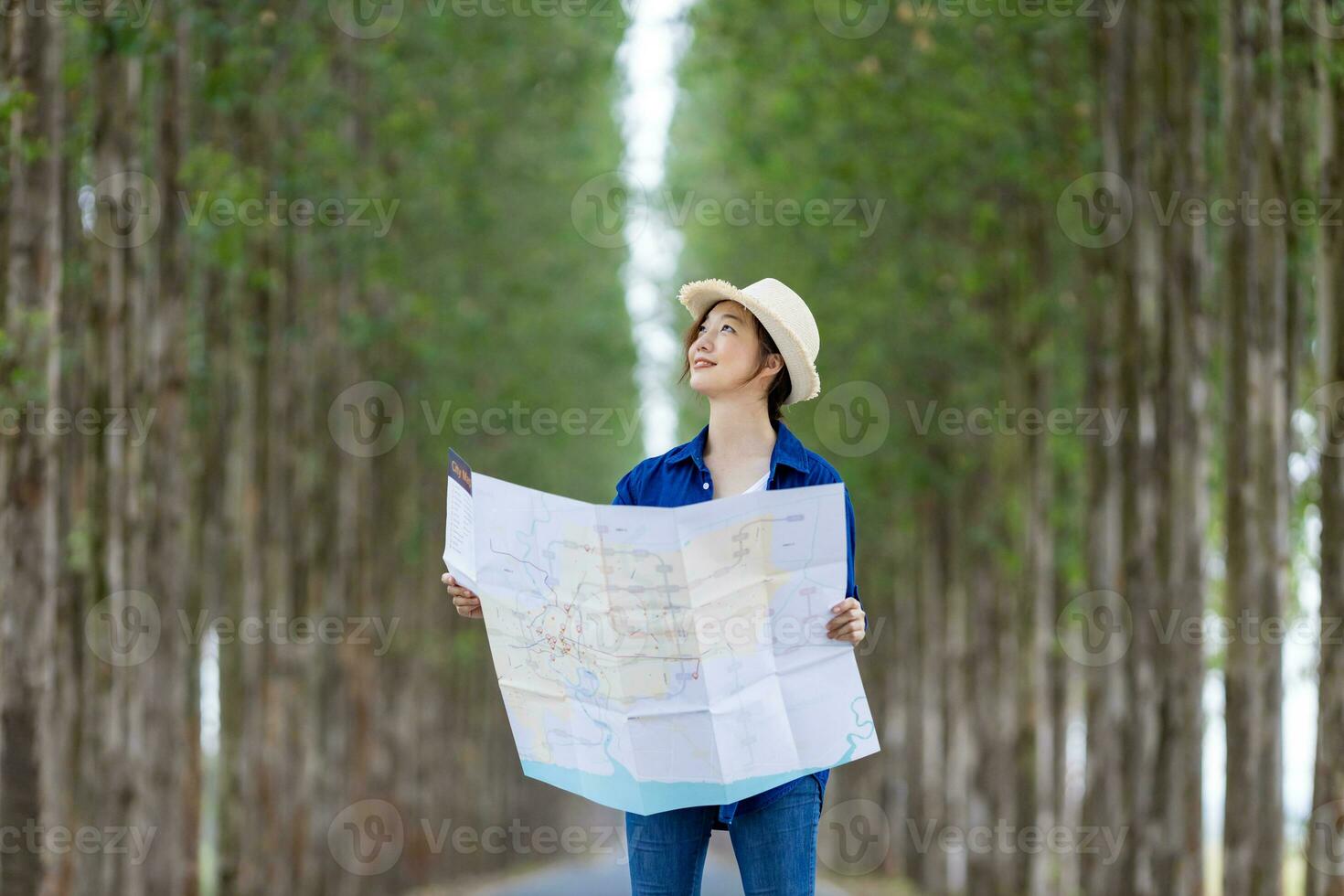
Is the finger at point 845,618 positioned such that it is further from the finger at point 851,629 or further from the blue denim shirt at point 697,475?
the blue denim shirt at point 697,475

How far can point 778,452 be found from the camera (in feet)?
15.5

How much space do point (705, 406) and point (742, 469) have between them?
22335mm

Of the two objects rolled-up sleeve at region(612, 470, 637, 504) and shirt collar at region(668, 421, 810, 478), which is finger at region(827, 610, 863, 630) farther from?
rolled-up sleeve at region(612, 470, 637, 504)

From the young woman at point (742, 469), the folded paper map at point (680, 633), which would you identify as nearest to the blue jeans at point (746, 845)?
the young woman at point (742, 469)

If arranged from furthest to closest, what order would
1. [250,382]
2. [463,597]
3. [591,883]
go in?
[591,883]
[250,382]
[463,597]

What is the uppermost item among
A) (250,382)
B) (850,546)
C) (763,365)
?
(250,382)

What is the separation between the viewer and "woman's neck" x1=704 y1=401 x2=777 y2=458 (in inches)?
190

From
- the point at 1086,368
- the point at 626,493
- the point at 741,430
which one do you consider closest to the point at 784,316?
the point at 741,430

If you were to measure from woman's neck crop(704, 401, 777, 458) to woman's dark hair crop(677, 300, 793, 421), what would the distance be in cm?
8

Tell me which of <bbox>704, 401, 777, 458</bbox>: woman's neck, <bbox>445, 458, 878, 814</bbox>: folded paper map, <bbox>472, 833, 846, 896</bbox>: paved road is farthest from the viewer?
<bbox>472, 833, 846, 896</bbox>: paved road

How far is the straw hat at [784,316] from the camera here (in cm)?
471

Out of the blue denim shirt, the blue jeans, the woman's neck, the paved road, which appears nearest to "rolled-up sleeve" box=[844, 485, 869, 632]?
the blue denim shirt

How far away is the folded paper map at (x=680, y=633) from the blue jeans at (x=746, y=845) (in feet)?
0.48

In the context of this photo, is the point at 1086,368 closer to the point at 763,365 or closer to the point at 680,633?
the point at 763,365
